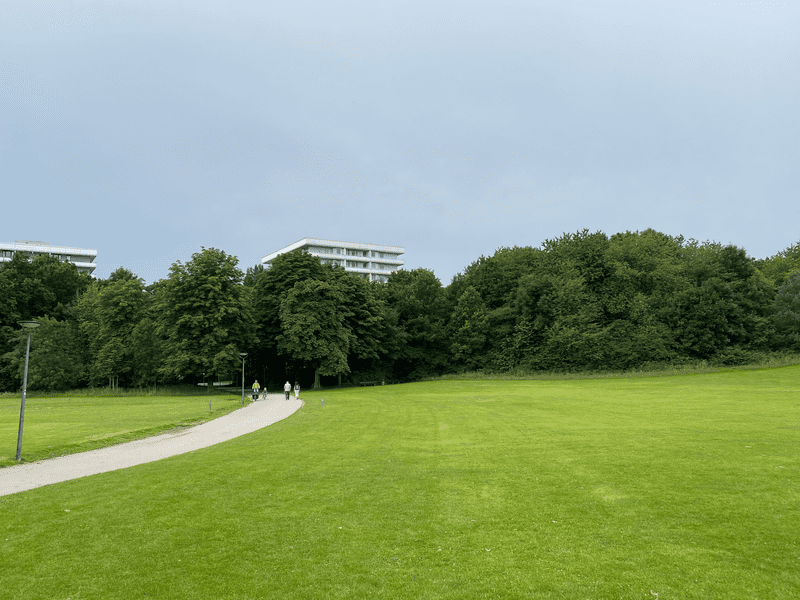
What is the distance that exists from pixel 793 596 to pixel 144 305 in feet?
207

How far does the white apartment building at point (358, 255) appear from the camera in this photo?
412ft

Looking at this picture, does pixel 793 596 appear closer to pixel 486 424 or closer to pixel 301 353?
pixel 486 424

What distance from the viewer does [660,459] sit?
12.5 meters

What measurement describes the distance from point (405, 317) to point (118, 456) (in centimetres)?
5829

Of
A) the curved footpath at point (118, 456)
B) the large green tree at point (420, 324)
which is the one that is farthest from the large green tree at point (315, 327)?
the curved footpath at point (118, 456)

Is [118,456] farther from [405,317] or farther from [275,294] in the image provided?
[405,317]

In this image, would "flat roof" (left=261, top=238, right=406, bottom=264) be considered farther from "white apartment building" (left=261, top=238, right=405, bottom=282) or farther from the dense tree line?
the dense tree line

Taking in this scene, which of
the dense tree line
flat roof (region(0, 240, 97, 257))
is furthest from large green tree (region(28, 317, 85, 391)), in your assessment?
flat roof (region(0, 240, 97, 257))

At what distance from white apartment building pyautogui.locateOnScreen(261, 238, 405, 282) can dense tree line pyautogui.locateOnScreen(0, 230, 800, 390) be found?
5591cm

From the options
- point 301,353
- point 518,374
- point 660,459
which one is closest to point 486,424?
point 660,459

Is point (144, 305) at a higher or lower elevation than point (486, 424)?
higher

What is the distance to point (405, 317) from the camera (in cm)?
7300

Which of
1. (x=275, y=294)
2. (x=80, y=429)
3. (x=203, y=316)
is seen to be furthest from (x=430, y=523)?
(x=275, y=294)

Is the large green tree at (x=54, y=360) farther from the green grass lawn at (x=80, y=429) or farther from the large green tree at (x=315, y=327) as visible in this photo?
the green grass lawn at (x=80, y=429)
